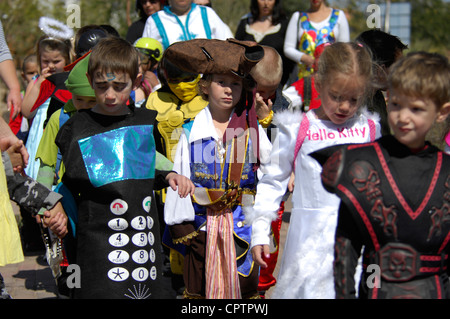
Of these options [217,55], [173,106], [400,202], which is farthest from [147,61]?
[400,202]

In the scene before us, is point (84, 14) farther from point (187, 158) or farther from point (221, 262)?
point (221, 262)

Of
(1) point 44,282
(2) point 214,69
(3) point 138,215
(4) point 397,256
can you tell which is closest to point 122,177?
(3) point 138,215

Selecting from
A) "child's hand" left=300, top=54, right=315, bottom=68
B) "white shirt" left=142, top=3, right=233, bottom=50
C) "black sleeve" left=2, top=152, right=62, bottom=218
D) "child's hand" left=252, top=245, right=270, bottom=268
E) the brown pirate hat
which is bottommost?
"child's hand" left=252, top=245, right=270, bottom=268

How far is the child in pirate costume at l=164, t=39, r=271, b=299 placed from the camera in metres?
4.28

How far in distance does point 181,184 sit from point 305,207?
0.69 m

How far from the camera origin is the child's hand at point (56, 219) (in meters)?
3.82

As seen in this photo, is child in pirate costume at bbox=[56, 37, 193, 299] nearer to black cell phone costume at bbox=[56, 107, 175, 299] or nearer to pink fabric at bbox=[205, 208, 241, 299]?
black cell phone costume at bbox=[56, 107, 175, 299]

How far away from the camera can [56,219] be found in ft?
12.6

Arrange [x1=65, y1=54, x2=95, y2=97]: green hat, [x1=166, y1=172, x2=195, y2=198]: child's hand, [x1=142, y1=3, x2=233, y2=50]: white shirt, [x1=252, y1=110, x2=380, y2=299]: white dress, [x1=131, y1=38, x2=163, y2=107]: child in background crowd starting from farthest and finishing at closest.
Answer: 1. [x1=142, y1=3, x2=233, y2=50]: white shirt
2. [x1=131, y1=38, x2=163, y2=107]: child in background crowd
3. [x1=65, y1=54, x2=95, y2=97]: green hat
4. [x1=166, y1=172, x2=195, y2=198]: child's hand
5. [x1=252, y1=110, x2=380, y2=299]: white dress

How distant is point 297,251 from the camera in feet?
11.5

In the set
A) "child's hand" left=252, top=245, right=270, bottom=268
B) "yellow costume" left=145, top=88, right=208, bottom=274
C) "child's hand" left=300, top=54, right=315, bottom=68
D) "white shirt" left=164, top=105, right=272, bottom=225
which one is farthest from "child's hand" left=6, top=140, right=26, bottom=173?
"child's hand" left=300, top=54, right=315, bottom=68

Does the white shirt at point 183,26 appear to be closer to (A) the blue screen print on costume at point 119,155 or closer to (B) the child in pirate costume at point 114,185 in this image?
(B) the child in pirate costume at point 114,185

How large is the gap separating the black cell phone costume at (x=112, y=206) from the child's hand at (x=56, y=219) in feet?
0.36

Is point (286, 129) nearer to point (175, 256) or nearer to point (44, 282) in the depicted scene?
point (175, 256)
